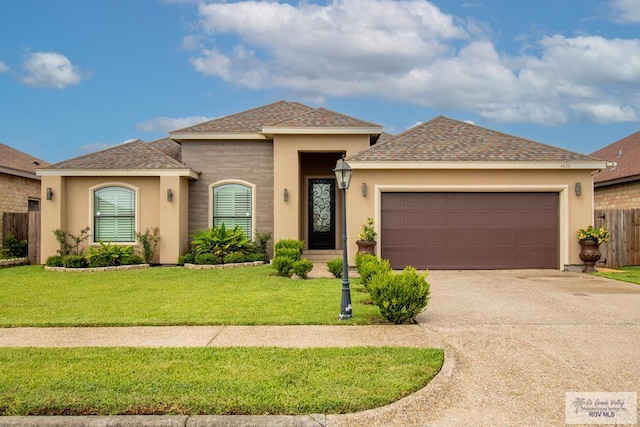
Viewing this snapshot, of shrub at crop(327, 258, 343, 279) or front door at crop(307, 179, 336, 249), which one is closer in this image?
shrub at crop(327, 258, 343, 279)

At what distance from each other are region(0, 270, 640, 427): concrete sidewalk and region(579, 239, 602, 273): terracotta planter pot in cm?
408

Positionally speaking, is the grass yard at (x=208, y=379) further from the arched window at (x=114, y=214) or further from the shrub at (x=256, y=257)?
the arched window at (x=114, y=214)

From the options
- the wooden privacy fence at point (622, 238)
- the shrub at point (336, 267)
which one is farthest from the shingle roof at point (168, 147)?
the wooden privacy fence at point (622, 238)

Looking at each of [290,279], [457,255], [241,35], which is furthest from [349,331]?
[241,35]

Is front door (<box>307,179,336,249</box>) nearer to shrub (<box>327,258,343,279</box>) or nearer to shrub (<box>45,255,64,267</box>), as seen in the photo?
shrub (<box>327,258,343,279</box>)

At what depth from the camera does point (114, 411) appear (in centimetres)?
396

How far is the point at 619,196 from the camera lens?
1859 centimetres

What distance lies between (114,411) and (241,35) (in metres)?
14.6

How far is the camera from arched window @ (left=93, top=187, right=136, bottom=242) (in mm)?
15719

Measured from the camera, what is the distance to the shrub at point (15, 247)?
653 inches

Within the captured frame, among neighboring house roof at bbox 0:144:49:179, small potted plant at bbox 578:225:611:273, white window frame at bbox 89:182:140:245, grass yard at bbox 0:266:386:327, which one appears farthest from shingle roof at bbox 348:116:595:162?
neighboring house roof at bbox 0:144:49:179

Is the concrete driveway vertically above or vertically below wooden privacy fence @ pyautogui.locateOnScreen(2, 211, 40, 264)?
below

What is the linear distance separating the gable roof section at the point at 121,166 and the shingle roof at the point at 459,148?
19.7ft

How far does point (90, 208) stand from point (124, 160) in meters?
1.93
